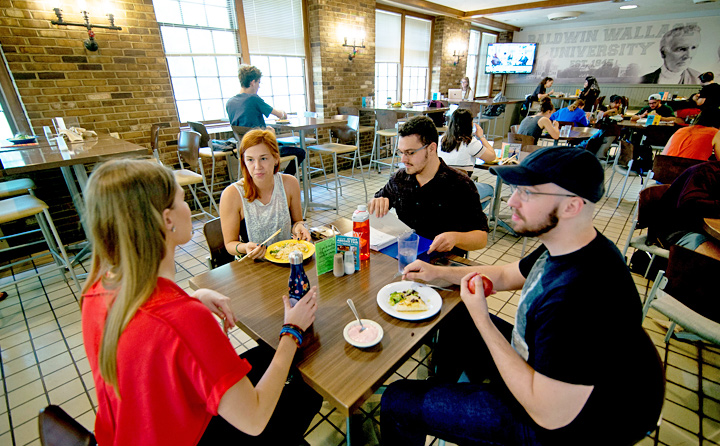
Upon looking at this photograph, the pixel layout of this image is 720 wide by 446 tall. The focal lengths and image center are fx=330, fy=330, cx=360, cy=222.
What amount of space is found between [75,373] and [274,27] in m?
4.89

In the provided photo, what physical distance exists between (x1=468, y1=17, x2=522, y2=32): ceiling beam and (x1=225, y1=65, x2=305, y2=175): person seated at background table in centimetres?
683

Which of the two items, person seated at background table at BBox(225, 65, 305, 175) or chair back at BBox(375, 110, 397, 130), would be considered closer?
person seated at background table at BBox(225, 65, 305, 175)

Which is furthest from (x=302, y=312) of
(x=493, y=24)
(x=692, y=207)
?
(x=493, y=24)

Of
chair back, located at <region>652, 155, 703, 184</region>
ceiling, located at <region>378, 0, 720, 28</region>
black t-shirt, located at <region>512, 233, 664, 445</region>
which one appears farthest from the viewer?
ceiling, located at <region>378, 0, 720, 28</region>

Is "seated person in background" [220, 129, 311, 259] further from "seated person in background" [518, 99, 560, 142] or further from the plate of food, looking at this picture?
"seated person in background" [518, 99, 560, 142]

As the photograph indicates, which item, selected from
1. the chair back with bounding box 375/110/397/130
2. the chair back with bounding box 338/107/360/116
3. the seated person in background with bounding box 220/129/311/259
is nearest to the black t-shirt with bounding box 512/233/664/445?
the seated person in background with bounding box 220/129/311/259

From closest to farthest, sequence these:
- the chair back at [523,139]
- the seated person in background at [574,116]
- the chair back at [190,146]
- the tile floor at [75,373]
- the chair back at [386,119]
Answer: the tile floor at [75,373]
the chair back at [190,146]
the chair back at [523,139]
the seated person in background at [574,116]
the chair back at [386,119]

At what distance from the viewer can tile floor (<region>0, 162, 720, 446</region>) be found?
1557mm

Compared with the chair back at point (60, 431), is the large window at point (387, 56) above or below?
above

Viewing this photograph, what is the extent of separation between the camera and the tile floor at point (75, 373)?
1.56 metres

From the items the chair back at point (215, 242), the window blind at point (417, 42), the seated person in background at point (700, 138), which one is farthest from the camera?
the window blind at point (417, 42)

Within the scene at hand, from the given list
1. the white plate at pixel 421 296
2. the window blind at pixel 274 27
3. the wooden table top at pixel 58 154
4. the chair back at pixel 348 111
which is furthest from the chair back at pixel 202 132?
the white plate at pixel 421 296

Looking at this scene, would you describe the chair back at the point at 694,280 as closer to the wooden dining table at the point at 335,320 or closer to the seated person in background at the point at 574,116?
the wooden dining table at the point at 335,320

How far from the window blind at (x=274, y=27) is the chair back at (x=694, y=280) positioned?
17.3 ft
